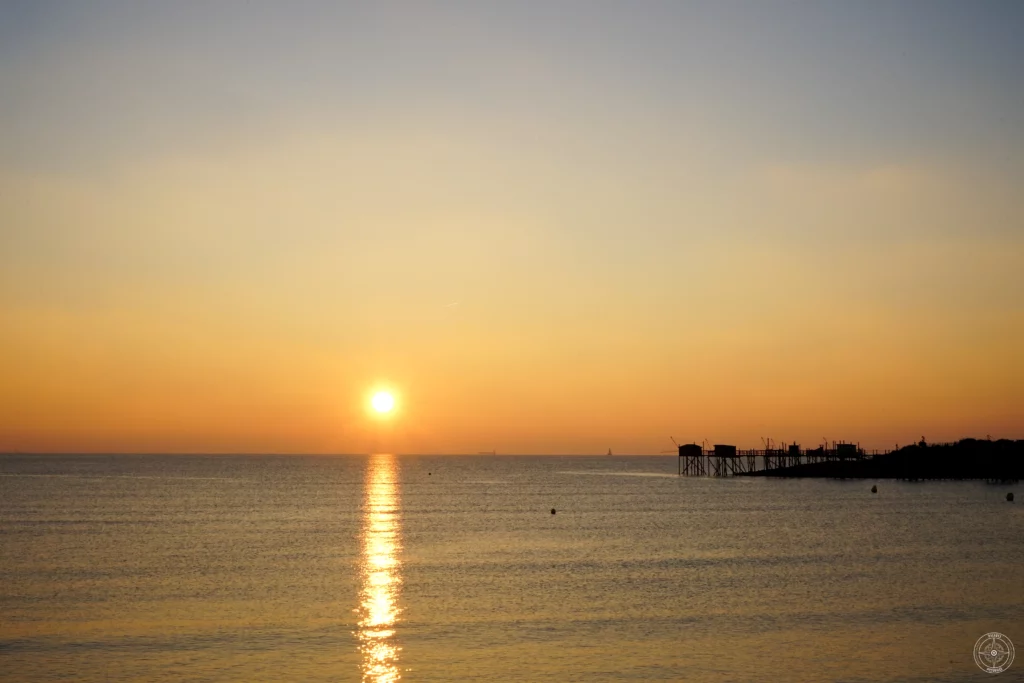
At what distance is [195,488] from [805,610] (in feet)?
496

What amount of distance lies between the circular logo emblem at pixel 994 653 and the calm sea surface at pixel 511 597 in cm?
57

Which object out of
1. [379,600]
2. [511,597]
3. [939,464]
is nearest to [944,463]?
[939,464]

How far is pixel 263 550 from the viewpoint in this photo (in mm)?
72188

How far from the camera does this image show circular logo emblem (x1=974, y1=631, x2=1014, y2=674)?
113 ft

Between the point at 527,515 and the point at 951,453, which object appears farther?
the point at 951,453

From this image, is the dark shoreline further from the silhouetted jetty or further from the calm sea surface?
the calm sea surface

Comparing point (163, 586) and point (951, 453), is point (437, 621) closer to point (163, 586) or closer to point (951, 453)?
point (163, 586)

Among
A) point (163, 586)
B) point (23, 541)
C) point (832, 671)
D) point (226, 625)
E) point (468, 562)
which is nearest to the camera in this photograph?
point (832, 671)

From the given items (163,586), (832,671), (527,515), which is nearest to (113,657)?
(163,586)

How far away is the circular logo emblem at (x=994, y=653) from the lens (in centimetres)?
3453

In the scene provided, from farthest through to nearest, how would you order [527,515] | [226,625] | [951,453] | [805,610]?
[951,453], [527,515], [805,610], [226,625]

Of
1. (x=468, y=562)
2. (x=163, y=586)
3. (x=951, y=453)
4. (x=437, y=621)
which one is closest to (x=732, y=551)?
(x=468, y=562)

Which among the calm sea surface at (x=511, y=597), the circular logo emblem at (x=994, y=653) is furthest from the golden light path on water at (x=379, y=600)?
the circular logo emblem at (x=994, y=653)

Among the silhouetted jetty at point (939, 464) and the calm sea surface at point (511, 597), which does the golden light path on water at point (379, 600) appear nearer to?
the calm sea surface at point (511, 597)
